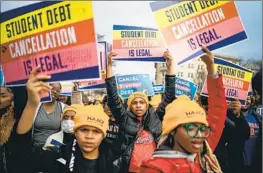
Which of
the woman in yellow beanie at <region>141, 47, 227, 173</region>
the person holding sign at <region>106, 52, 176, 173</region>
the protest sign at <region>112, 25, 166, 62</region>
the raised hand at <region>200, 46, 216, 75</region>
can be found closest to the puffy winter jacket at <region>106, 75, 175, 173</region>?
the person holding sign at <region>106, 52, 176, 173</region>

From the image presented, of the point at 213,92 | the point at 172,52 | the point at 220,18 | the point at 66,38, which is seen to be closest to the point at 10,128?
the point at 66,38

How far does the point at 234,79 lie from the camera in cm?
576

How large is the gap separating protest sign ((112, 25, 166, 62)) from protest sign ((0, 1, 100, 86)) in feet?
6.19

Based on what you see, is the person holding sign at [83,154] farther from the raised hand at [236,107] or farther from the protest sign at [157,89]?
the protest sign at [157,89]

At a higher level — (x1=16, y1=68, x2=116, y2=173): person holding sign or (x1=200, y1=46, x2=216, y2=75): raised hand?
(x1=200, y1=46, x2=216, y2=75): raised hand

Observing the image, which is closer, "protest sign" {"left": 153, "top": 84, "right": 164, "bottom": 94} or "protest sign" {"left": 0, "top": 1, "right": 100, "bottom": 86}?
"protest sign" {"left": 0, "top": 1, "right": 100, "bottom": 86}

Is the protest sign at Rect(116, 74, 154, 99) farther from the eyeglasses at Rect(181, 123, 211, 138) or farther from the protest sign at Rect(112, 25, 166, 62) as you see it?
the eyeglasses at Rect(181, 123, 211, 138)

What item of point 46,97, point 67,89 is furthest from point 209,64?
point 67,89

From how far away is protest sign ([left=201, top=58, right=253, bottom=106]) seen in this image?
5.63 meters

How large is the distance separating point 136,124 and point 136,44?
6.94 feet

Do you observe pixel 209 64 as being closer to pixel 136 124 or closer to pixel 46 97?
pixel 136 124

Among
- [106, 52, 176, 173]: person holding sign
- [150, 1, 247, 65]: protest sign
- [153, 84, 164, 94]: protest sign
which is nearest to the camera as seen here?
[106, 52, 176, 173]: person holding sign

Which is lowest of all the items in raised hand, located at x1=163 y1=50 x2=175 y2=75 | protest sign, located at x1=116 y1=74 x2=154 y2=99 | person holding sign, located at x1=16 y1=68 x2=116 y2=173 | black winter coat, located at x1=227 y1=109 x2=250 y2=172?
black winter coat, located at x1=227 y1=109 x2=250 y2=172

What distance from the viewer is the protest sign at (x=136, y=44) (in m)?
5.66
